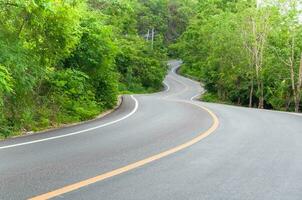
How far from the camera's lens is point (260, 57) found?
41.8 meters

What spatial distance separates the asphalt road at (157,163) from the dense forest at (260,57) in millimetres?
24988

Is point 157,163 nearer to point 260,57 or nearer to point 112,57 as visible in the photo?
point 112,57

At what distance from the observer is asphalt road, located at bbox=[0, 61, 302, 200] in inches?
245

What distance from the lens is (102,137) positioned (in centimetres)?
1138

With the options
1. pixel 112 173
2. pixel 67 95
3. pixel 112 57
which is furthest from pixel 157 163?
pixel 112 57

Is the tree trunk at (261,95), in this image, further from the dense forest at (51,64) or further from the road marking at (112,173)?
the road marking at (112,173)

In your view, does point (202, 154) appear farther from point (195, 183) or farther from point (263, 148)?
point (195, 183)

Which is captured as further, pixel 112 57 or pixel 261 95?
pixel 261 95

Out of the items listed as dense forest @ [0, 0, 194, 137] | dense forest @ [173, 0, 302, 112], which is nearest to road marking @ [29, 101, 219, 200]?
dense forest @ [0, 0, 194, 137]

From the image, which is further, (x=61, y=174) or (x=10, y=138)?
(x=10, y=138)

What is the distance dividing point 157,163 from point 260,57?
3535 cm

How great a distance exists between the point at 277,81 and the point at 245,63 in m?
4.91

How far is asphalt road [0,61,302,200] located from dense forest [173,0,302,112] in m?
25.0

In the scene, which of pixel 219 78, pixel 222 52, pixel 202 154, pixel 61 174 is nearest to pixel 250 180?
pixel 202 154
